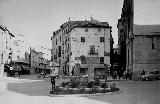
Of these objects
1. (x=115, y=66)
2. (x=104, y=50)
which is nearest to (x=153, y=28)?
(x=104, y=50)

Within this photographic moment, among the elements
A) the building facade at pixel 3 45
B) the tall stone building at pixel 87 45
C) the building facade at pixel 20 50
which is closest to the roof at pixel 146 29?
the tall stone building at pixel 87 45

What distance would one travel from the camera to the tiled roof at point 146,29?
104 feet

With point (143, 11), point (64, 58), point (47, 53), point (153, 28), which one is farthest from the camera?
point (47, 53)

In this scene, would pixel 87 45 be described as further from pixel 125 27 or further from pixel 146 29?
pixel 146 29

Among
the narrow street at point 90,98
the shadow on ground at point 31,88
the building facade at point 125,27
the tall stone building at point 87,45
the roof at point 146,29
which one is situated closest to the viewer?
the narrow street at point 90,98

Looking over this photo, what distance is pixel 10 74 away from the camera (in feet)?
156

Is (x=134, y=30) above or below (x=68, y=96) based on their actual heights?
above

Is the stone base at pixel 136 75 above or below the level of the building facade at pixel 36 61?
below

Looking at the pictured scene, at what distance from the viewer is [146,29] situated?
31.7 metres

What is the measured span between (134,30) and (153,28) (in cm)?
221

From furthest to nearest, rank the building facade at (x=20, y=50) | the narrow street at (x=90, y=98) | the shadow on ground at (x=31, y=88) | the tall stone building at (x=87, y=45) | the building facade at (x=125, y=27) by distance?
the building facade at (x=20, y=50)
the tall stone building at (x=87, y=45)
the building facade at (x=125, y=27)
the shadow on ground at (x=31, y=88)
the narrow street at (x=90, y=98)

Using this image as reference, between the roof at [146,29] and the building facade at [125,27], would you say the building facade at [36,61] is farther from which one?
the roof at [146,29]

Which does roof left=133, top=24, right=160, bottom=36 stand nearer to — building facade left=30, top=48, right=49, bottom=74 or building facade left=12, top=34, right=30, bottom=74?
building facade left=12, top=34, right=30, bottom=74

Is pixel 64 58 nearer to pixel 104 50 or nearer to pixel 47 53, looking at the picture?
pixel 104 50
